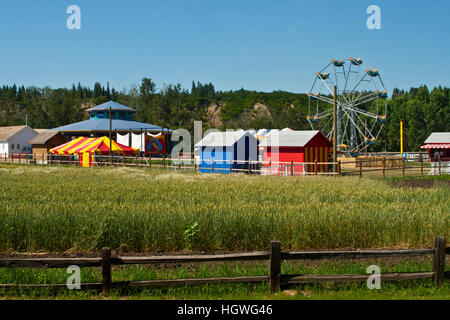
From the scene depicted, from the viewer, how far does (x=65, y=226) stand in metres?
10.9

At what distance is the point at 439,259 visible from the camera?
7.73 m

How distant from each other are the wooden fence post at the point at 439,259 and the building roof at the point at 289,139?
1056 inches

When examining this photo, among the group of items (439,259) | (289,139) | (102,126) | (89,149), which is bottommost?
(439,259)

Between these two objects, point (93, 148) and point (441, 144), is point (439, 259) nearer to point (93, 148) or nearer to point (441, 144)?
point (441, 144)

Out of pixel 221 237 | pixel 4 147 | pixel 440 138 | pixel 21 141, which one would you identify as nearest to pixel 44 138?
pixel 21 141

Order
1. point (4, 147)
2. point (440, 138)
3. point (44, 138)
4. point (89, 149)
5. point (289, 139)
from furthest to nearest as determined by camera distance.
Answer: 1. point (4, 147)
2. point (44, 138)
3. point (89, 149)
4. point (440, 138)
5. point (289, 139)

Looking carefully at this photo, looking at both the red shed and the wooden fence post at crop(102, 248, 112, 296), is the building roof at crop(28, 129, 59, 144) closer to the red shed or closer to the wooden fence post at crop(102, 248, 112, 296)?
the red shed

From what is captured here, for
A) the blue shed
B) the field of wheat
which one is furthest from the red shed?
the field of wheat

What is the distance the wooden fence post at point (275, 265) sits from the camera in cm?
737

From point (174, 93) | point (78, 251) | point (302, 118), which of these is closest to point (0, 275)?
point (78, 251)

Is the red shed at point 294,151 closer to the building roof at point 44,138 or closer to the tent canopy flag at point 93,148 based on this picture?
the tent canopy flag at point 93,148

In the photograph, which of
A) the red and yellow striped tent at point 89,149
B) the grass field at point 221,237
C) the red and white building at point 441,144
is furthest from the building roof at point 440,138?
the grass field at point 221,237

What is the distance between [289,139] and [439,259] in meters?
28.1

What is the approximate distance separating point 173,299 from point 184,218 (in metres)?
3.86
